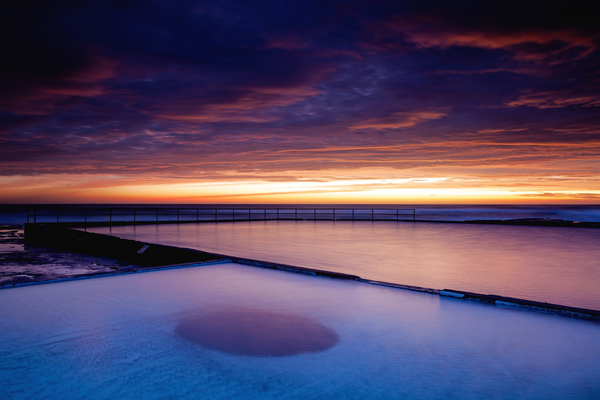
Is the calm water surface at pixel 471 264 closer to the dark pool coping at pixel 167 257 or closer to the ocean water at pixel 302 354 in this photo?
the dark pool coping at pixel 167 257

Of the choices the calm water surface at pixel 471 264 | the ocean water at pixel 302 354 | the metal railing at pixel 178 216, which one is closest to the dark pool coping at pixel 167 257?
the ocean water at pixel 302 354

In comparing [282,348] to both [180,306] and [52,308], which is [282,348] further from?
[52,308]

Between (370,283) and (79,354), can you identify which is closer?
(79,354)

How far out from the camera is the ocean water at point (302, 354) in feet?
6.45

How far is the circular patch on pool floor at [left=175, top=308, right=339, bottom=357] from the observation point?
97.7 inches

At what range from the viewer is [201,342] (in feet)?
8.39

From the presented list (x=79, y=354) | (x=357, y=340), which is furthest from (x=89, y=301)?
(x=357, y=340)

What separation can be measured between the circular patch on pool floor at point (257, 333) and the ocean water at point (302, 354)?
66 mm

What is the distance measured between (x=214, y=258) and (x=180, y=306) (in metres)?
2.75

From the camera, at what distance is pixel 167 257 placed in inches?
299

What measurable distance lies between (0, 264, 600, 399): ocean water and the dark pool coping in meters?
0.19

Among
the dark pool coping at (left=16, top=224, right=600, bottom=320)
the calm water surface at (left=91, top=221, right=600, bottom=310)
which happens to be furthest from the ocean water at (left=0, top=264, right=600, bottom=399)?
the calm water surface at (left=91, top=221, right=600, bottom=310)

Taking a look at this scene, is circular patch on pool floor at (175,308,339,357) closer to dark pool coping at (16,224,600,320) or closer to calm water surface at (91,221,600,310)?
dark pool coping at (16,224,600,320)

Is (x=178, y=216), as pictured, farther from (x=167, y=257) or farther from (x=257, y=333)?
(x=257, y=333)
